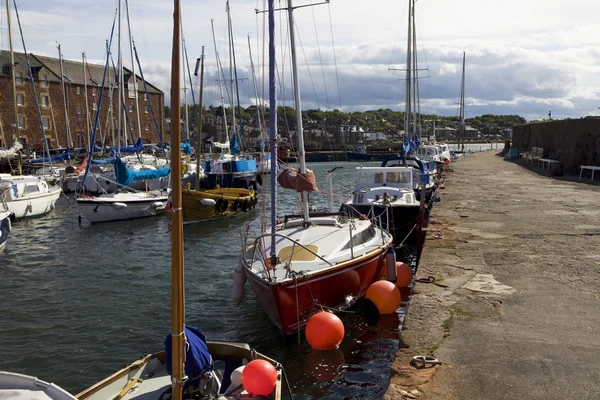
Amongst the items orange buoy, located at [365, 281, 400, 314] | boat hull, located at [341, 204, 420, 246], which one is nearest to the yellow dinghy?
boat hull, located at [341, 204, 420, 246]

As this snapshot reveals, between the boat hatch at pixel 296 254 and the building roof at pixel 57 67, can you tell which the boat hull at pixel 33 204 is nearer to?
the boat hatch at pixel 296 254

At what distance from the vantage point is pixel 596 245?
12906mm

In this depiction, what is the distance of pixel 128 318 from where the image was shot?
12.9 m

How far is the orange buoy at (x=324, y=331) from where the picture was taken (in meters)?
9.57

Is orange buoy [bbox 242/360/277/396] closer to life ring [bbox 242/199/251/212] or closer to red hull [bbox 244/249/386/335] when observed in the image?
red hull [bbox 244/249/386/335]

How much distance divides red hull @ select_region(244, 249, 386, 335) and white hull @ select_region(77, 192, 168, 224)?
1640 cm

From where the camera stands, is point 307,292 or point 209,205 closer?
point 307,292

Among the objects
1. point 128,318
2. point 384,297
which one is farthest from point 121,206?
point 384,297

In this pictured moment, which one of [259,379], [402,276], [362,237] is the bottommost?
[402,276]

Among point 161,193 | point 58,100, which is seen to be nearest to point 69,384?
point 161,193

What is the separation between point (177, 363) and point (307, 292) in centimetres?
512

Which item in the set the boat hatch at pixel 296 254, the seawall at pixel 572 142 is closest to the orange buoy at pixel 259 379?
the boat hatch at pixel 296 254

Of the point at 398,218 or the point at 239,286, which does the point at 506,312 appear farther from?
the point at 398,218

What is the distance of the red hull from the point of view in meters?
10.3
